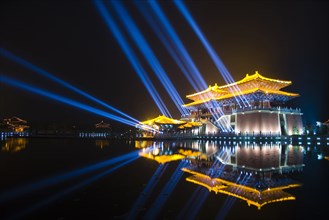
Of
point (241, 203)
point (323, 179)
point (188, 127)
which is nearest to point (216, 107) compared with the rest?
point (188, 127)

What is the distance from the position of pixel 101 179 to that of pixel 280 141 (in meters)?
28.5

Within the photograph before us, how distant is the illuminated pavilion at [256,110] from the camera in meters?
35.6

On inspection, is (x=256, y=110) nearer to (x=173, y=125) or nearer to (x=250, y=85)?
(x=250, y=85)

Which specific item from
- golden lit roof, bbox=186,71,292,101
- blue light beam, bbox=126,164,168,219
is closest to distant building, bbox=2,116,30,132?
golden lit roof, bbox=186,71,292,101

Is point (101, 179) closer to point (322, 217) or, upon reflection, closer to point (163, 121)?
point (322, 217)

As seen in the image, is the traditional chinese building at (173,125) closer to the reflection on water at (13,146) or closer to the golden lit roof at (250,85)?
the golden lit roof at (250,85)

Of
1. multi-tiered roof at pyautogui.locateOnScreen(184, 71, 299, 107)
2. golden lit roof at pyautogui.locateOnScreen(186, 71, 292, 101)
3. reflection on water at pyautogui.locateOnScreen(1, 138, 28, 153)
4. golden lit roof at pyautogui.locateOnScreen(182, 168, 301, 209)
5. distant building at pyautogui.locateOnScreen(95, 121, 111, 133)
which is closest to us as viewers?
golden lit roof at pyautogui.locateOnScreen(182, 168, 301, 209)

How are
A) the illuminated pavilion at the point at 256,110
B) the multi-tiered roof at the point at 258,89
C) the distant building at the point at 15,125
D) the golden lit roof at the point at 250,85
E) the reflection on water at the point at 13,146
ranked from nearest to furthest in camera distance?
the reflection on water at the point at 13,146 < the illuminated pavilion at the point at 256,110 < the multi-tiered roof at the point at 258,89 < the golden lit roof at the point at 250,85 < the distant building at the point at 15,125

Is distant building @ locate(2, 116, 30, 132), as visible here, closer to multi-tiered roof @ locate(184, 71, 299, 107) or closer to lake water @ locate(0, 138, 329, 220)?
multi-tiered roof @ locate(184, 71, 299, 107)

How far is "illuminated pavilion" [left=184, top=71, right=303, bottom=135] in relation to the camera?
3556 centimetres

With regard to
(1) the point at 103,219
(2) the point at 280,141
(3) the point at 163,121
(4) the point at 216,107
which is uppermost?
(4) the point at 216,107

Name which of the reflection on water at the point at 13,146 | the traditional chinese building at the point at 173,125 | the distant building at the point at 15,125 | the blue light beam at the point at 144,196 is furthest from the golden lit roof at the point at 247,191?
the distant building at the point at 15,125

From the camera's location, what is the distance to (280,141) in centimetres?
3134

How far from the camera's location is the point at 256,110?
1401 inches
